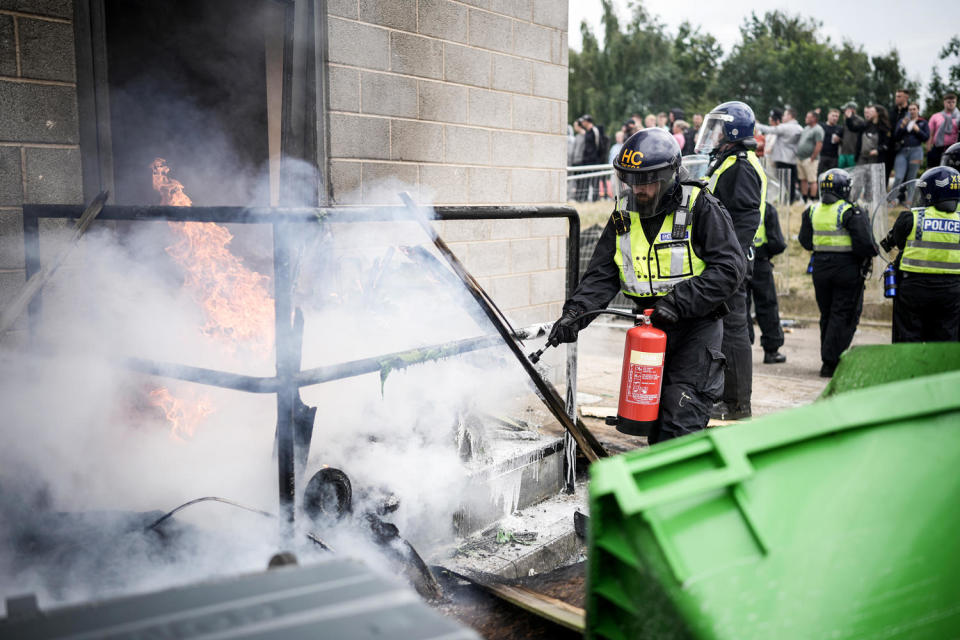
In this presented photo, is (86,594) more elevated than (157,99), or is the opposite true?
(157,99)

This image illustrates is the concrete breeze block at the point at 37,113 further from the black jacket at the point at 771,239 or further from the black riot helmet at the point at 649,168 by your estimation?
the black jacket at the point at 771,239

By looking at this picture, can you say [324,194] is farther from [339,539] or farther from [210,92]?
[339,539]

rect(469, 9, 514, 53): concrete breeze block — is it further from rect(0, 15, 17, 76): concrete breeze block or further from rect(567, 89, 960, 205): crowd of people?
rect(567, 89, 960, 205): crowd of people

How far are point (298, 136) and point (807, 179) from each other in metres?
12.4

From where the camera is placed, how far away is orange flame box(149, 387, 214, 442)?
3654 millimetres

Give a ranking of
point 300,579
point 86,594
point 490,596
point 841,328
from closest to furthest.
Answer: point 300,579
point 86,594
point 490,596
point 841,328

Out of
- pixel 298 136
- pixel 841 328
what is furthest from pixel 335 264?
A: pixel 841 328

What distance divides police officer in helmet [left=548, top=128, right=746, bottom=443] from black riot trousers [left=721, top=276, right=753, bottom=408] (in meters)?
1.75

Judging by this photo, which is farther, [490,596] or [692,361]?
[692,361]

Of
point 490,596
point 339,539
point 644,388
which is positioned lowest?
point 490,596

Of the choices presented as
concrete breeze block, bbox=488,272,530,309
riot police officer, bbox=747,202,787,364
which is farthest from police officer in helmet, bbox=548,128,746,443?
riot police officer, bbox=747,202,787,364

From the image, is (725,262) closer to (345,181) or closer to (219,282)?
(345,181)

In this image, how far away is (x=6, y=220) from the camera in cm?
327

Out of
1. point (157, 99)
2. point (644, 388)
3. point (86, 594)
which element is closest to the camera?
point (86, 594)
